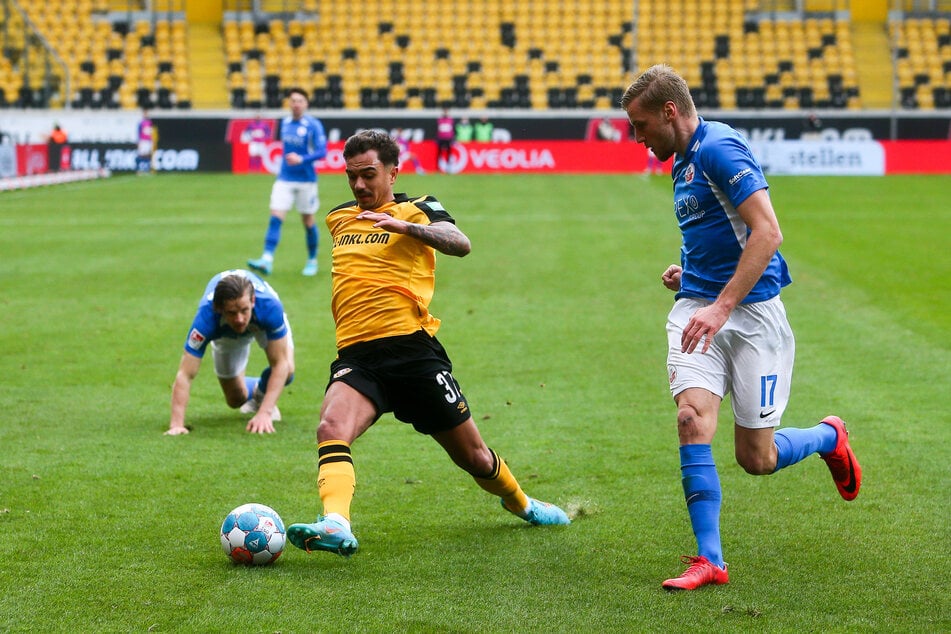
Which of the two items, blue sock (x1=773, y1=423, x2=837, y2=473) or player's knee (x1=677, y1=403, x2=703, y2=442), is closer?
player's knee (x1=677, y1=403, x2=703, y2=442)

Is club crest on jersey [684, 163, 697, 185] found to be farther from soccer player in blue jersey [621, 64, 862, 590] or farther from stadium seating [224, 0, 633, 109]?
stadium seating [224, 0, 633, 109]

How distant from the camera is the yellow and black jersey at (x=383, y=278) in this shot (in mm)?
5746

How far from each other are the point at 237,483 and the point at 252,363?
13.3 feet

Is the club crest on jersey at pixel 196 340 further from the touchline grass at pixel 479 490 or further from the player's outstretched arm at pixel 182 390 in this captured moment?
the touchline grass at pixel 479 490

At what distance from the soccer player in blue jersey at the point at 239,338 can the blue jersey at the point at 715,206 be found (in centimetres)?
315

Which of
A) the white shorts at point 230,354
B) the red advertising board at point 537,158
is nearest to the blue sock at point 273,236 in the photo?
the white shorts at point 230,354

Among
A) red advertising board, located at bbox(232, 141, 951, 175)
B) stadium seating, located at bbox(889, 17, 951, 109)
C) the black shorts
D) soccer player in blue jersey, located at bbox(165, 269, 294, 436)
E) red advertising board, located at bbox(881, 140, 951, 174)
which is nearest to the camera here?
the black shorts

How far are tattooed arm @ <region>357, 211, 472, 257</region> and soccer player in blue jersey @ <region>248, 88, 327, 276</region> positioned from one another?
35.6ft

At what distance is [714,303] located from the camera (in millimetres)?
5094

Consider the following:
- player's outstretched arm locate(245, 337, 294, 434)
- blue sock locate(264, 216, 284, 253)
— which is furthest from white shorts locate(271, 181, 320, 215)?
player's outstretched arm locate(245, 337, 294, 434)

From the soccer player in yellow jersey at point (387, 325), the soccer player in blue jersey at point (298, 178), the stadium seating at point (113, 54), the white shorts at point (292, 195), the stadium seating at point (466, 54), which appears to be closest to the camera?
the soccer player in yellow jersey at point (387, 325)

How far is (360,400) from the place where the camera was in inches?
220

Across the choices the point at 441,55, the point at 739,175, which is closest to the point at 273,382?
the point at 739,175

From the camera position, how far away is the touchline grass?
499cm
